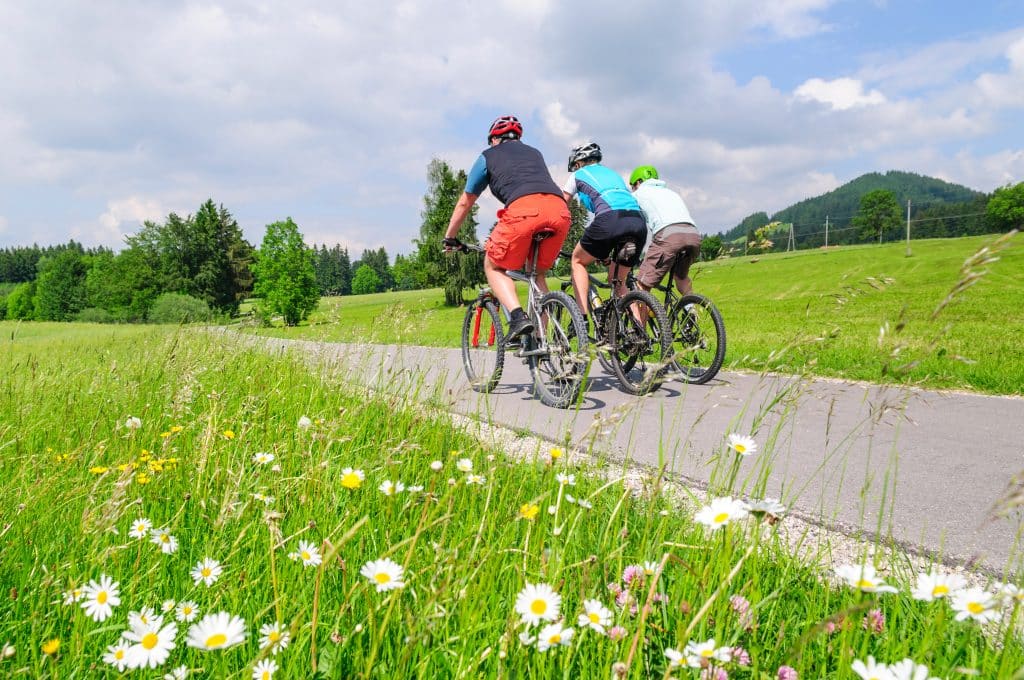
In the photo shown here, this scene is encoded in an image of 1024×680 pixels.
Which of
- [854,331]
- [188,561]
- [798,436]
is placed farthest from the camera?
[854,331]

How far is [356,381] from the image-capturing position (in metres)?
3.92

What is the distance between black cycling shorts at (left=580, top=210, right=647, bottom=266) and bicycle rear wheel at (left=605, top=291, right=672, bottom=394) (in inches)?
23.0

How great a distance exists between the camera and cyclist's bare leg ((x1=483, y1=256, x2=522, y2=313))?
16.8 ft

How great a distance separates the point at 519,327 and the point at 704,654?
4.08 m

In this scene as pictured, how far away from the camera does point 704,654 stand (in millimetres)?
979

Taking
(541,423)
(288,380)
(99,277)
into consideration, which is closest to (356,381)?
(288,380)

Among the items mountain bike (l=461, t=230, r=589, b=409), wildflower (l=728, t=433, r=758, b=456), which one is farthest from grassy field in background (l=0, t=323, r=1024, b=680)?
mountain bike (l=461, t=230, r=589, b=409)

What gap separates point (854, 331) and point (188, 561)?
1068cm

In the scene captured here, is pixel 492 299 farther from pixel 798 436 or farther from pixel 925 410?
pixel 925 410

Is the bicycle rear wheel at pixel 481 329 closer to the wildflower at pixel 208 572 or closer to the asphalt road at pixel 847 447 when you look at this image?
the asphalt road at pixel 847 447

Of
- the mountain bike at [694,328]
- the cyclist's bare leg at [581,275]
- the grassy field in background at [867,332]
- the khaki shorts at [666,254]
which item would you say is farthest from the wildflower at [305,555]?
the khaki shorts at [666,254]

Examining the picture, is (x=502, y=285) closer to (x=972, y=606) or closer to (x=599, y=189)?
(x=599, y=189)

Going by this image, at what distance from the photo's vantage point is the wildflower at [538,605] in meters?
1.07

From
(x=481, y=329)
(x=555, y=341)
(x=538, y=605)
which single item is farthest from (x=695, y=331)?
(x=538, y=605)
